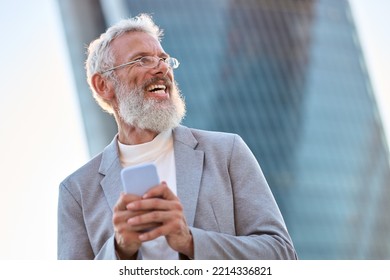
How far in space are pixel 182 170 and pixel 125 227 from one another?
34cm

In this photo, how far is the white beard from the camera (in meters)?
2.29

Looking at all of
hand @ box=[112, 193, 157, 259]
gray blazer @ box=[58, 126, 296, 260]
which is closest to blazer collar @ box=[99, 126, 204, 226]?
gray blazer @ box=[58, 126, 296, 260]

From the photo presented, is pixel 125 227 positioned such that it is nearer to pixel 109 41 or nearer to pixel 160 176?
pixel 160 176

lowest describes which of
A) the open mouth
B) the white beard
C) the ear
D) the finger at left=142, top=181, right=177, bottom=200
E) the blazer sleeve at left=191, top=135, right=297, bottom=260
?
the blazer sleeve at left=191, top=135, right=297, bottom=260

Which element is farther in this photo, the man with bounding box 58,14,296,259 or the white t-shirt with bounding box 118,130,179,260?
the white t-shirt with bounding box 118,130,179,260

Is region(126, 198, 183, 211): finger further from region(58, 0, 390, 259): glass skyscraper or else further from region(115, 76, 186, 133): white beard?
region(58, 0, 390, 259): glass skyscraper

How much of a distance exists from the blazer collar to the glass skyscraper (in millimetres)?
31098

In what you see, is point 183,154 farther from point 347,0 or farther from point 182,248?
point 347,0

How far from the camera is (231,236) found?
2064 mm

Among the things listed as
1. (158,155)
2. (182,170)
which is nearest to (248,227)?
(182,170)

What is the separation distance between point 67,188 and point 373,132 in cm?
3804

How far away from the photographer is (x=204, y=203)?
2.16m

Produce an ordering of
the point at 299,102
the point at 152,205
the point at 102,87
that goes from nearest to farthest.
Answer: the point at 152,205, the point at 102,87, the point at 299,102

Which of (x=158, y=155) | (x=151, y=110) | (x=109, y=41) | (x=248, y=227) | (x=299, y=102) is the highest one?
(x=299, y=102)
